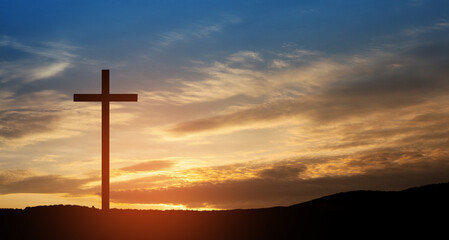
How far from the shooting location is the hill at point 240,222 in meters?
18.9

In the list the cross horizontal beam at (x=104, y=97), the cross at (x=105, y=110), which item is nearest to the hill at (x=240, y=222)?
the cross at (x=105, y=110)

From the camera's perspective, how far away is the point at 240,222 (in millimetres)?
19891

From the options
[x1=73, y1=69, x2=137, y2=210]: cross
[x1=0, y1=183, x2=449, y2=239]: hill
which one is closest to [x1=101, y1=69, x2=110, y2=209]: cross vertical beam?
[x1=73, y1=69, x2=137, y2=210]: cross

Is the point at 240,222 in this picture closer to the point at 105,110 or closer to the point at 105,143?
the point at 105,143

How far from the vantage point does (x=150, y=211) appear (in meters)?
20.8

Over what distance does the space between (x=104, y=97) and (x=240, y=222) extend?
730 centimetres

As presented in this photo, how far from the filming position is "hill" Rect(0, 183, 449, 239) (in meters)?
18.9

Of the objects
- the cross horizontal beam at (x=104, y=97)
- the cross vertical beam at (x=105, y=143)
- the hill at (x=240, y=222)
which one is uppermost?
the cross horizontal beam at (x=104, y=97)

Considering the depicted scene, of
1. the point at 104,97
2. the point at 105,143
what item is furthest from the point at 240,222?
the point at 104,97

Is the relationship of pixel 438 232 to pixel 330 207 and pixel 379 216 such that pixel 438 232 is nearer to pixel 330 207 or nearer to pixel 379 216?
→ pixel 379 216

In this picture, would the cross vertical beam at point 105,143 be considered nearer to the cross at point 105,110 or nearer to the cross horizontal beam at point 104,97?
the cross at point 105,110

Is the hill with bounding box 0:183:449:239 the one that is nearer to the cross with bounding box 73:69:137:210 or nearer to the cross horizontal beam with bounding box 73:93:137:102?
the cross with bounding box 73:69:137:210

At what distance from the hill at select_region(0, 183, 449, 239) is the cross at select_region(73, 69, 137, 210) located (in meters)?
0.86

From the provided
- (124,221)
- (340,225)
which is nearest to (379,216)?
(340,225)
